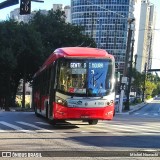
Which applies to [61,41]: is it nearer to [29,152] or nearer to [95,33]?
[95,33]

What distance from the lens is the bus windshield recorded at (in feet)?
57.5

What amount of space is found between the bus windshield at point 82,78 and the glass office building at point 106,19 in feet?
92.7

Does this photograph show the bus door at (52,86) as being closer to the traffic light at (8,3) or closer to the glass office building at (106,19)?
the traffic light at (8,3)

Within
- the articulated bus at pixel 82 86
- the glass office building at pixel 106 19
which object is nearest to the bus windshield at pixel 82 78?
the articulated bus at pixel 82 86

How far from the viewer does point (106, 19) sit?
58.8 m

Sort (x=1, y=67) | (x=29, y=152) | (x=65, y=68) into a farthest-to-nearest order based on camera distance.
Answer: (x=1, y=67) < (x=65, y=68) < (x=29, y=152)

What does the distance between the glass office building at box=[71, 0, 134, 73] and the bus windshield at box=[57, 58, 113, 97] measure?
28.3 metres

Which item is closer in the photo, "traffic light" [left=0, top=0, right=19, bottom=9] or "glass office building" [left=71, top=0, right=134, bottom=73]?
"traffic light" [left=0, top=0, right=19, bottom=9]

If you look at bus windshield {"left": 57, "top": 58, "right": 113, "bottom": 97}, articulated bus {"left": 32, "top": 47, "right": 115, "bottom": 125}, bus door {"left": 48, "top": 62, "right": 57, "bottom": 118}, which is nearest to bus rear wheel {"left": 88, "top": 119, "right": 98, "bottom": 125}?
articulated bus {"left": 32, "top": 47, "right": 115, "bottom": 125}

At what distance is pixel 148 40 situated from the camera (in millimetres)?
94438

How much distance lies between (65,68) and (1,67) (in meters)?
31.4

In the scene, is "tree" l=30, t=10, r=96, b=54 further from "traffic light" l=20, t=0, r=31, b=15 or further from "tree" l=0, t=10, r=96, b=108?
"traffic light" l=20, t=0, r=31, b=15

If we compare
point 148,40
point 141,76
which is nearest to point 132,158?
point 148,40

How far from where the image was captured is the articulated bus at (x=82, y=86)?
1742 cm
